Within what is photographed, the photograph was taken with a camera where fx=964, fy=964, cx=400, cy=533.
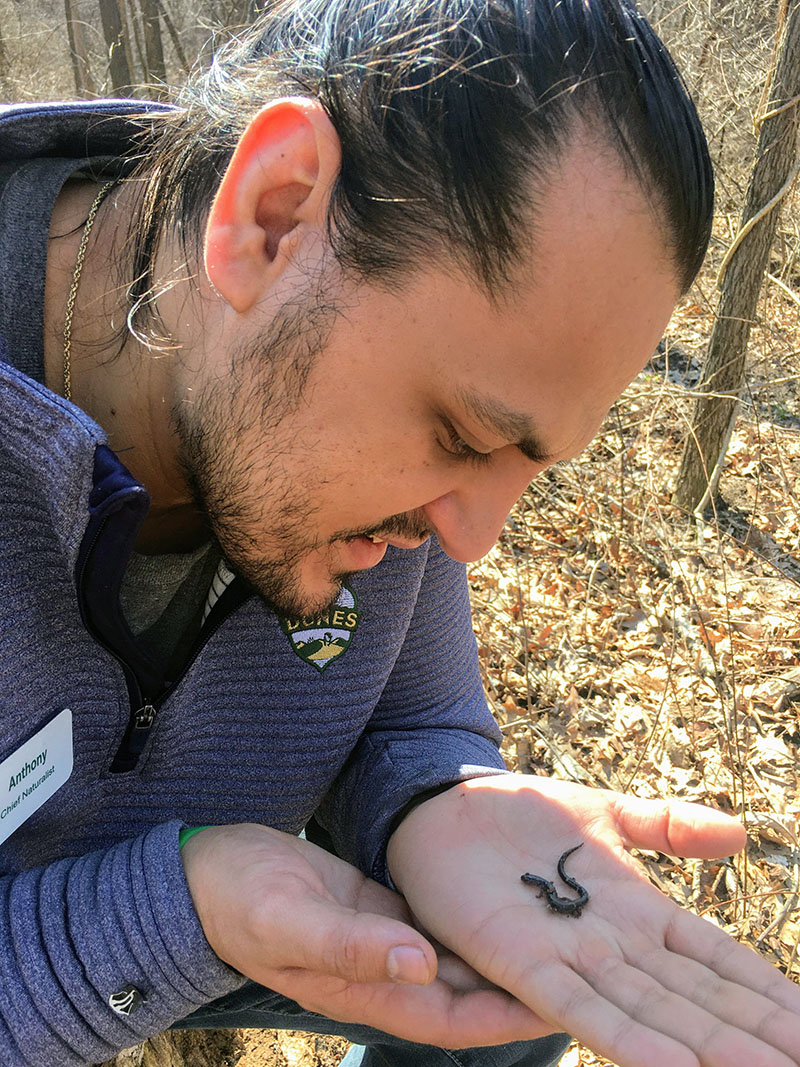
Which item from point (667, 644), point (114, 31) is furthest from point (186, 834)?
point (114, 31)

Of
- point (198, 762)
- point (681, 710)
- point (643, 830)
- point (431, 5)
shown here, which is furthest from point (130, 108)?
point (681, 710)

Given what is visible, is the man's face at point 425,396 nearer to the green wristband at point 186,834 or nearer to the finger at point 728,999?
the green wristband at point 186,834

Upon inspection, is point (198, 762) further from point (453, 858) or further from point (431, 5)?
point (431, 5)

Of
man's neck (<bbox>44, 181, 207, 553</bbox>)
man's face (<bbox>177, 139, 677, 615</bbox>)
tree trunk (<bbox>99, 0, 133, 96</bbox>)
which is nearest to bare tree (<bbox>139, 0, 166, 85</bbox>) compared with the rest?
tree trunk (<bbox>99, 0, 133, 96</bbox>)

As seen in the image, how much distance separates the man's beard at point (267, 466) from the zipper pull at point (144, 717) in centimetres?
31

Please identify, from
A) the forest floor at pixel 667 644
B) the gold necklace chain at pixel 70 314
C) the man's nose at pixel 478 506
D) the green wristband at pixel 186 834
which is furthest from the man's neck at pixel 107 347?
the forest floor at pixel 667 644

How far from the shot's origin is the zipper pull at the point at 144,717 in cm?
187

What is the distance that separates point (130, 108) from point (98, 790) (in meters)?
1.40

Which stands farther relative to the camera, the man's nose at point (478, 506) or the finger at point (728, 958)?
the man's nose at point (478, 506)

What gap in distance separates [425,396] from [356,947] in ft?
2.76

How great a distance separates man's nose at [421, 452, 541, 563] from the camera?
170 cm

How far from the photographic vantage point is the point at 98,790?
76.0 inches

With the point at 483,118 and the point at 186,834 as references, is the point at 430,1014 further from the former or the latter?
the point at 483,118

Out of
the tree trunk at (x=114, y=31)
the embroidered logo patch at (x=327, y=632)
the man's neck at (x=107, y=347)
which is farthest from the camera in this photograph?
the tree trunk at (x=114, y=31)
